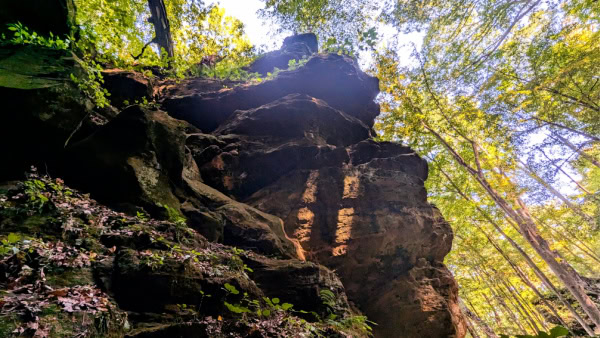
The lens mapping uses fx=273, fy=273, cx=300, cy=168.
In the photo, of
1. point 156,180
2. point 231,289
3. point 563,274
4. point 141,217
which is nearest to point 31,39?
point 156,180

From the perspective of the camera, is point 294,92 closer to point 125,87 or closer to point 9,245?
point 125,87

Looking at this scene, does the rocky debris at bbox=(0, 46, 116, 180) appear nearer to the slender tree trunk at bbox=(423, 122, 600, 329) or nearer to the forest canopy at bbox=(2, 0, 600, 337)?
the forest canopy at bbox=(2, 0, 600, 337)

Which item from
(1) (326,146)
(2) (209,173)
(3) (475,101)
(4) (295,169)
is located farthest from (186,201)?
(3) (475,101)

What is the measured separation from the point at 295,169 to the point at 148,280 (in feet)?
19.0

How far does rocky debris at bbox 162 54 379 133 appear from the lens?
9.92 meters

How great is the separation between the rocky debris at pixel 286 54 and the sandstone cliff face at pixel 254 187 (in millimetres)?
3518

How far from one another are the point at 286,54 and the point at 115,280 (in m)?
12.9

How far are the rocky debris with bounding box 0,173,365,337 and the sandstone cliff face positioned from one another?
30 mm

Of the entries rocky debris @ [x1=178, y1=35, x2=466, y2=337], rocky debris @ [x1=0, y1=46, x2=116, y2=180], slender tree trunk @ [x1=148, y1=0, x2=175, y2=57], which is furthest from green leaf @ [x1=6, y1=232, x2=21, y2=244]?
slender tree trunk @ [x1=148, y1=0, x2=175, y2=57]

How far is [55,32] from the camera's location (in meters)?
→ 5.28

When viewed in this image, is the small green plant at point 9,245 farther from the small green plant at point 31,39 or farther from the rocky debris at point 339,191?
the rocky debris at point 339,191

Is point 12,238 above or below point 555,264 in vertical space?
below

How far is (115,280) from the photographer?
3.39 meters

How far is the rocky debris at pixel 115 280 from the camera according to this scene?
8.70 ft
